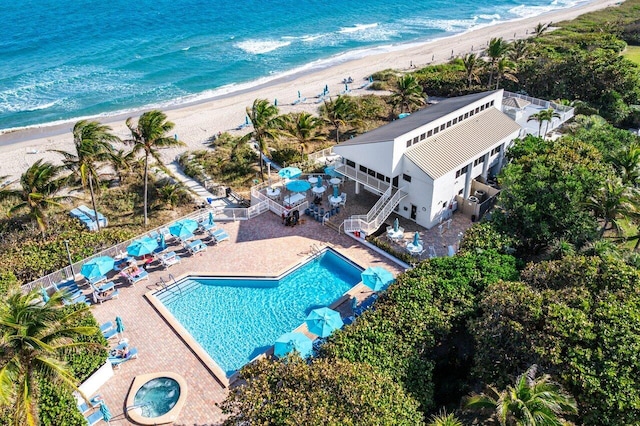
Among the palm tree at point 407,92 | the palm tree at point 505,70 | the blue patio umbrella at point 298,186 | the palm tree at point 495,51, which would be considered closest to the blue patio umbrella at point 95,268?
the blue patio umbrella at point 298,186

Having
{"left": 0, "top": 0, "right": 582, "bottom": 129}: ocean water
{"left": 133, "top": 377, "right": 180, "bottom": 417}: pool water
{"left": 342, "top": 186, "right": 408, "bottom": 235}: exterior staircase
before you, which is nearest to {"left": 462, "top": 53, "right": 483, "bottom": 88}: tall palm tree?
{"left": 0, "top": 0, "right": 582, "bottom": 129}: ocean water

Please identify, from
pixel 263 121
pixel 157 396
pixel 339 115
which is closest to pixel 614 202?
pixel 263 121

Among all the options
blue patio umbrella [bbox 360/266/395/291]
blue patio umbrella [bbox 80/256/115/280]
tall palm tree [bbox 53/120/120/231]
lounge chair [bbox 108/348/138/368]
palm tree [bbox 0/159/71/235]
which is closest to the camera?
lounge chair [bbox 108/348/138/368]

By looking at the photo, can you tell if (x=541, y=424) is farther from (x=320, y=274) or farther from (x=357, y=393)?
(x=320, y=274)

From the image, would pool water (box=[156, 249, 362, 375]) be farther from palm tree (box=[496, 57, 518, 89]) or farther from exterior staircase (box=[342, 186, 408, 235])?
palm tree (box=[496, 57, 518, 89])

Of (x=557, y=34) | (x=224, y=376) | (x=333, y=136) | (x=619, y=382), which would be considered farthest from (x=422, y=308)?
(x=557, y=34)

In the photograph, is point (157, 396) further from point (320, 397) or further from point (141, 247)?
point (141, 247)
